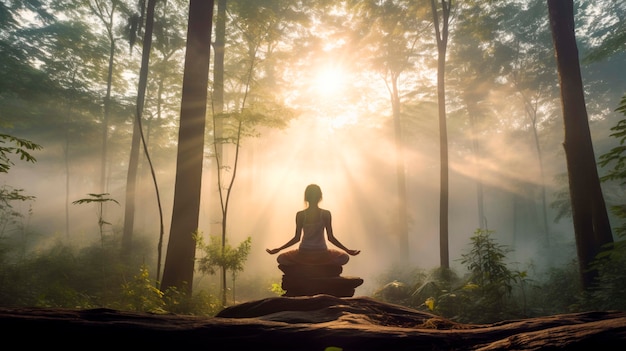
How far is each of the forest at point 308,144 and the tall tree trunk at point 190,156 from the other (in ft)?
0.15

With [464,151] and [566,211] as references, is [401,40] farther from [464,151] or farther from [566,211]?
[464,151]

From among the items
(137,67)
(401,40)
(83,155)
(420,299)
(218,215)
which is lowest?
(420,299)

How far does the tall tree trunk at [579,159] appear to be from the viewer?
27.3ft

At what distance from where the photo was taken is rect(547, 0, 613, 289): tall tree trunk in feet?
27.3

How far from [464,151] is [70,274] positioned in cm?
4796

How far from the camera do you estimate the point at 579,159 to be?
852 centimetres

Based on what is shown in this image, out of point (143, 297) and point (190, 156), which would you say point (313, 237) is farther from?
point (190, 156)

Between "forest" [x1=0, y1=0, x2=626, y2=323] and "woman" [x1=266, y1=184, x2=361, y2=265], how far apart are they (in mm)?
511

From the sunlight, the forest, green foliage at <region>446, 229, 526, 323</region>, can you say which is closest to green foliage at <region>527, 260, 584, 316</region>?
the forest

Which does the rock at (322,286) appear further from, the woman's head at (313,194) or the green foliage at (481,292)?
the green foliage at (481,292)

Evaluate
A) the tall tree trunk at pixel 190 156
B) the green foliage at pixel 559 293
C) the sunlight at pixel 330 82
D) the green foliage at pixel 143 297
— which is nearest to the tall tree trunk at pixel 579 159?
the green foliage at pixel 559 293

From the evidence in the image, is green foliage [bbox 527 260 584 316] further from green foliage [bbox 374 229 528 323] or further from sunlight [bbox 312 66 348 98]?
sunlight [bbox 312 66 348 98]

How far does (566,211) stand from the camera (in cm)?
1934

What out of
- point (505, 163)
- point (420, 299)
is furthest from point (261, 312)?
point (505, 163)
